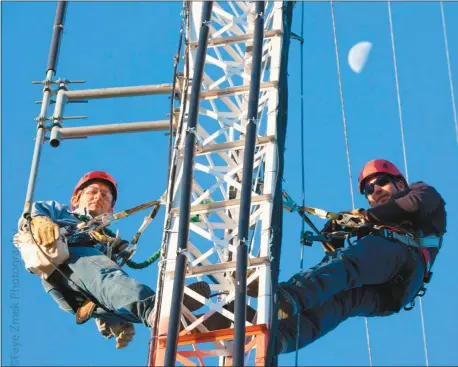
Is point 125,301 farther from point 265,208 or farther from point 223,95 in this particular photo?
point 223,95

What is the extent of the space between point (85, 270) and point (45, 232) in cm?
54

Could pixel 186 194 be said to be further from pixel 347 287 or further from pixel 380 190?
pixel 380 190

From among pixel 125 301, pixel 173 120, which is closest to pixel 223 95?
pixel 173 120

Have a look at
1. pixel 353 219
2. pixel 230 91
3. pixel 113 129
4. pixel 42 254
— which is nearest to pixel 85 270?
pixel 42 254

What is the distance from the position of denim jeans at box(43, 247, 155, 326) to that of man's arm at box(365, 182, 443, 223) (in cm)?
287

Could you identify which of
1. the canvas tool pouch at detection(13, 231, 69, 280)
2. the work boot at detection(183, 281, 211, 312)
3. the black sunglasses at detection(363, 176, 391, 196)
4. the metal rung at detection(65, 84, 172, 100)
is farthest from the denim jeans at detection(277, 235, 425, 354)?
the metal rung at detection(65, 84, 172, 100)

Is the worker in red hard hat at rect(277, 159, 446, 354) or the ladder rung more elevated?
the worker in red hard hat at rect(277, 159, 446, 354)

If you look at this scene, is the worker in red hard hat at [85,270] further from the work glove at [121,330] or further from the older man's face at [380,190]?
the older man's face at [380,190]

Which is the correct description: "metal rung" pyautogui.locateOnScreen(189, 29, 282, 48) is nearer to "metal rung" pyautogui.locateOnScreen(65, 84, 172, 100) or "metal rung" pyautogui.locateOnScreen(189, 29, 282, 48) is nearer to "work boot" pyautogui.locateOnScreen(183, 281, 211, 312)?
"metal rung" pyautogui.locateOnScreen(65, 84, 172, 100)

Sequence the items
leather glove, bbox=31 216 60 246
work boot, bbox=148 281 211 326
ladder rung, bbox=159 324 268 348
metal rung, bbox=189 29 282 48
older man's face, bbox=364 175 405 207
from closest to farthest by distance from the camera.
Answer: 1. ladder rung, bbox=159 324 268 348
2. work boot, bbox=148 281 211 326
3. leather glove, bbox=31 216 60 246
4. metal rung, bbox=189 29 282 48
5. older man's face, bbox=364 175 405 207

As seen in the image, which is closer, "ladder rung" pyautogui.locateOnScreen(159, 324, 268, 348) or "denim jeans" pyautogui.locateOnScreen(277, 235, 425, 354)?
"ladder rung" pyautogui.locateOnScreen(159, 324, 268, 348)

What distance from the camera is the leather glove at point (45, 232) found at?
13445 millimetres

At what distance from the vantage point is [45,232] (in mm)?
13445

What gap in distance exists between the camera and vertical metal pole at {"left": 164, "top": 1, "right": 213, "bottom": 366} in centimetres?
1137
